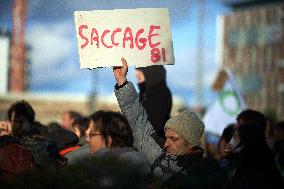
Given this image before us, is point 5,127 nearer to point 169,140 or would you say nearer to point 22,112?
point 22,112

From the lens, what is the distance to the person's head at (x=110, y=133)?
389 cm

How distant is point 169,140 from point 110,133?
1.16 ft

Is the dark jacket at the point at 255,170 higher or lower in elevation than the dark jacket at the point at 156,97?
lower

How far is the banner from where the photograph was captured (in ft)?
28.9

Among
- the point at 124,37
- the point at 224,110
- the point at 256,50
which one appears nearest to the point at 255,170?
the point at 124,37

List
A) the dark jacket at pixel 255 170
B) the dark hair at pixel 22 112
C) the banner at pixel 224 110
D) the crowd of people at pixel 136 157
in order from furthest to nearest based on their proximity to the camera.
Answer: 1. the banner at pixel 224 110
2. the dark hair at pixel 22 112
3. the dark jacket at pixel 255 170
4. the crowd of people at pixel 136 157

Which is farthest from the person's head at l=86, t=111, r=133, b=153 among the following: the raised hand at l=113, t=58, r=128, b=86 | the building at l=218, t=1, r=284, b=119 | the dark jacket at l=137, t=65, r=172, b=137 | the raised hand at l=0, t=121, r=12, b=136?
the building at l=218, t=1, r=284, b=119

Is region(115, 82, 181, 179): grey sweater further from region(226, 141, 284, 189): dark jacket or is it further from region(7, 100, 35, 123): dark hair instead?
region(7, 100, 35, 123): dark hair

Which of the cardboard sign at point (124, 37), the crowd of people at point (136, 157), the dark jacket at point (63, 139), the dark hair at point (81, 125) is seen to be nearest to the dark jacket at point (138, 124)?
the crowd of people at point (136, 157)

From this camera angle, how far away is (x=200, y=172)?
3.23 meters

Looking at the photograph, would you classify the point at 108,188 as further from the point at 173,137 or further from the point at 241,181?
the point at 173,137

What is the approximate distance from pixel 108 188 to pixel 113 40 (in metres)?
1.90

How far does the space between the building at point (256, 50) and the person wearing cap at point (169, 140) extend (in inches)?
2540

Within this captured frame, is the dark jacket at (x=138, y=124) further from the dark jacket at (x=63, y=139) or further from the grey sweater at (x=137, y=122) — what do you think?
the dark jacket at (x=63, y=139)
